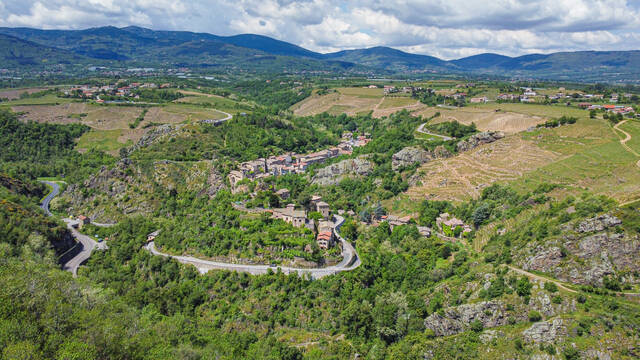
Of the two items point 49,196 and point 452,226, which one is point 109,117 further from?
point 452,226

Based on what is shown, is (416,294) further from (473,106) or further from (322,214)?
(473,106)

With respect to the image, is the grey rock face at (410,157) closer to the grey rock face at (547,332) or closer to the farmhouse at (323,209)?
the farmhouse at (323,209)

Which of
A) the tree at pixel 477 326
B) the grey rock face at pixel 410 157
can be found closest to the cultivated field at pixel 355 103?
the grey rock face at pixel 410 157

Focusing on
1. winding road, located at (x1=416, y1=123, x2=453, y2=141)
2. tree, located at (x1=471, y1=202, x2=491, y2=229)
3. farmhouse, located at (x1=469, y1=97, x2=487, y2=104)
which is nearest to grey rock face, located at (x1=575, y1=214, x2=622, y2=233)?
tree, located at (x1=471, y1=202, x2=491, y2=229)

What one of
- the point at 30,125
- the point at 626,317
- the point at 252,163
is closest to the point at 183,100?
the point at 30,125

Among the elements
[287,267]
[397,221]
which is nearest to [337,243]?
[287,267]

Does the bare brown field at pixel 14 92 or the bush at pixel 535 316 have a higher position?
the bare brown field at pixel 14 92
